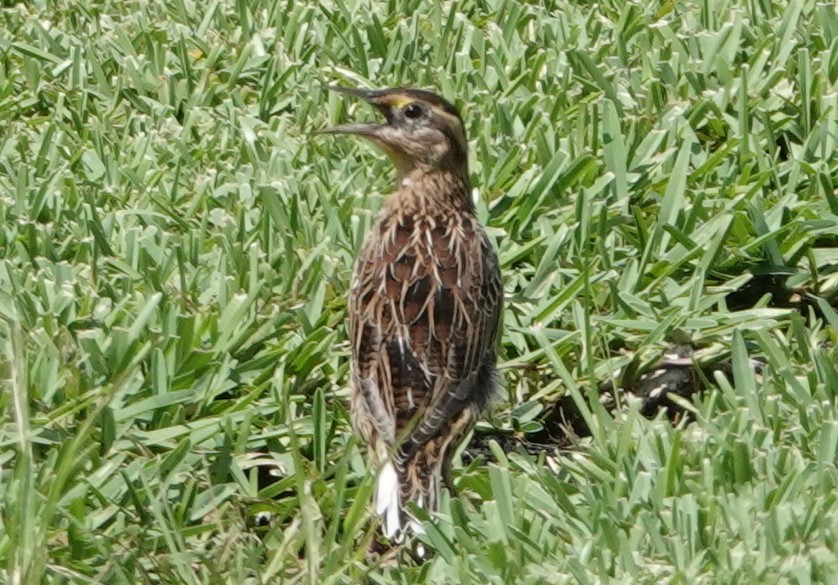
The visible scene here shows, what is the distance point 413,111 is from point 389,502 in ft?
5.05

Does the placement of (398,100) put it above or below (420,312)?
above

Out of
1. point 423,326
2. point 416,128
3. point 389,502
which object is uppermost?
point 416,128

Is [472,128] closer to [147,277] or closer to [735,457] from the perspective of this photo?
[147,277]

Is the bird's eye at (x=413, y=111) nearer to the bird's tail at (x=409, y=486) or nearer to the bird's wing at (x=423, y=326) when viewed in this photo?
the bird's wing at (x=423, y=326)

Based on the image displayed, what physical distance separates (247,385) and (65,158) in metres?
1.64

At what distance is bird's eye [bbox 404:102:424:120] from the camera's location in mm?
5770

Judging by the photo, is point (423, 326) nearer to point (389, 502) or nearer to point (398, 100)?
point (389, 502)

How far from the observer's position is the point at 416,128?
5.82m

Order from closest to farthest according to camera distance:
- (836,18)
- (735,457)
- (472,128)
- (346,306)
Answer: (735,457) → (346,306) → (472,128) → (836,18)

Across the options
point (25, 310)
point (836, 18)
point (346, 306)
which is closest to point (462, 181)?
point (346, 306)

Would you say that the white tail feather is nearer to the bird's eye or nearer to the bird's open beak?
the bird's open beak

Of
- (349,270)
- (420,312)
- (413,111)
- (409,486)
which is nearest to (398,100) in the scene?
(413,111)

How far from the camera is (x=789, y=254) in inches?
235

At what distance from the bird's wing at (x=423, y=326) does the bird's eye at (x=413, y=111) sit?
0.42 m
